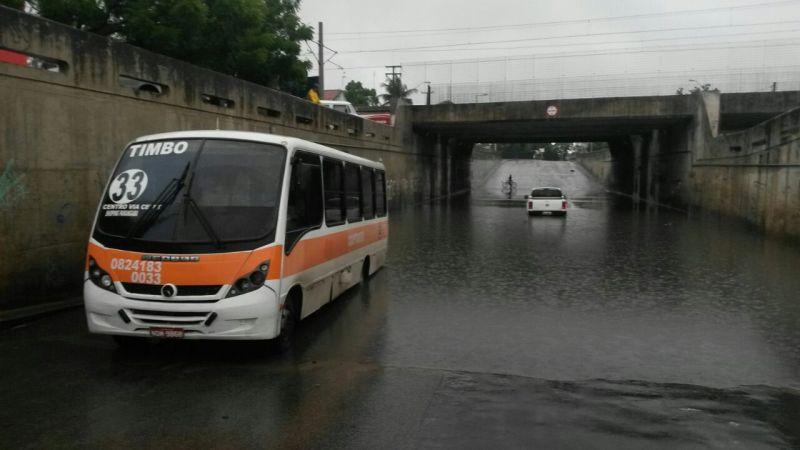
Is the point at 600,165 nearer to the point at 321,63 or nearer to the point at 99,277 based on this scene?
the point at 321,63

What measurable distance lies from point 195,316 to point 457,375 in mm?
2579

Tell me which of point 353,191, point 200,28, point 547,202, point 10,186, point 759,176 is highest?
point 200,28

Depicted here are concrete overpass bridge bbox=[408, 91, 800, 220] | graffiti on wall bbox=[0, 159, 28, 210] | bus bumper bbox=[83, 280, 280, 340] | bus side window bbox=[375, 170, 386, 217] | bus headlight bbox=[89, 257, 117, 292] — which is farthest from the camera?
concrete overpass bridge bbox=[408, 91, 800, 220]

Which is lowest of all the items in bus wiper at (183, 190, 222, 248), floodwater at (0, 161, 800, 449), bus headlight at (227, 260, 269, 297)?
floodwater at (0, 161, 800, 449)

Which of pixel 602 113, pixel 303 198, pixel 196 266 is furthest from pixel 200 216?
pixel 602 113

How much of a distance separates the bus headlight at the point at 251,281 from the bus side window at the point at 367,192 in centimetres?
441

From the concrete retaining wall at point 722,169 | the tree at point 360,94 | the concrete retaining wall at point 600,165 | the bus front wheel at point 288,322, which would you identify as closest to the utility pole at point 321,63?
the concrete retaining wall at point 722,169

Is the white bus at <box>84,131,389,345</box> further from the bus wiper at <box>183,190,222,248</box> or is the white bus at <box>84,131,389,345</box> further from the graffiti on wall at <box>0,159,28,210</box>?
the graffiti on wall at <box>0,159,28,210</box>

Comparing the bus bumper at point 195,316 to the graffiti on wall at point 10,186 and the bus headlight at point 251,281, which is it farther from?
the graffiti on wall at point 10,186

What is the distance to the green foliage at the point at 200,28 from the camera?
1973 centimetres

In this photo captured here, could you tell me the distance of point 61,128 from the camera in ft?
29.3

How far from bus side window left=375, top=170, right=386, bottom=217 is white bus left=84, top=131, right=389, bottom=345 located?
13.4 ft

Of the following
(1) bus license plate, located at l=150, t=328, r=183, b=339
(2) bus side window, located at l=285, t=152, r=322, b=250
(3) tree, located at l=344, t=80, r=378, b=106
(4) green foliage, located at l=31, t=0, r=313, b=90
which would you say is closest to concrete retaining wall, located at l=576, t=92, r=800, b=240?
(2) bus side window, located at l=285, t=152, r=322, b=250

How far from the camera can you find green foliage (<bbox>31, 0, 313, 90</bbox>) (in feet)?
64.7
